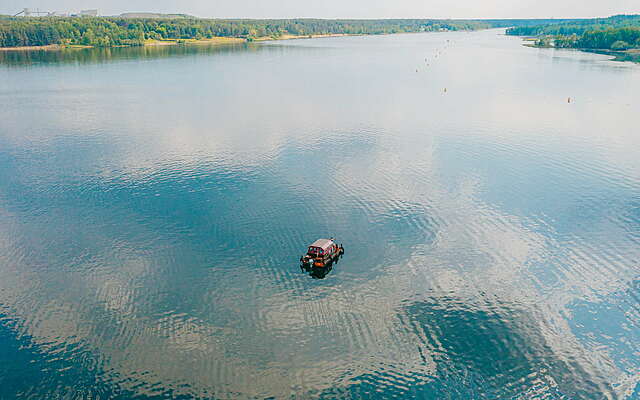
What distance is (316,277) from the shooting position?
44156mm

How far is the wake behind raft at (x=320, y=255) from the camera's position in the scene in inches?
1741

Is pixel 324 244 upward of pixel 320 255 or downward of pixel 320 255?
upward

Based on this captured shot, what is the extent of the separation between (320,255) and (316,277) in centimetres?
235

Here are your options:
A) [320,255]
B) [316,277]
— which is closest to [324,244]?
[320,255]

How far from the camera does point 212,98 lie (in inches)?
5226

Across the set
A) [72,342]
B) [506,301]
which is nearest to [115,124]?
[72,342]

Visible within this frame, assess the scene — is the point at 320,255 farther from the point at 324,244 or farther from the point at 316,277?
the point at 316,277

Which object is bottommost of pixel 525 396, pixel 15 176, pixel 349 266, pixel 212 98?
pixel 525 396

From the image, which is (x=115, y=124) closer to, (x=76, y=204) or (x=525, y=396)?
(x=76, y=204)

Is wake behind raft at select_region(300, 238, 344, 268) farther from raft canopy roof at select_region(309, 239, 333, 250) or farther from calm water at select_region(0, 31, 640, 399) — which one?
calm water at select_region(0, 31, 640, 399)

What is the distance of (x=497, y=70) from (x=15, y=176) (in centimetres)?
19428

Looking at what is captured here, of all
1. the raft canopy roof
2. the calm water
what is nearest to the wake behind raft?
the raft canopy roof

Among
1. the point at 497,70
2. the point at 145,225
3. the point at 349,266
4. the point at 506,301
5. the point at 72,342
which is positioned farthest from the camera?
the point at 497,70

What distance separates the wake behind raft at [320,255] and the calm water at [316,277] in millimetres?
1232
